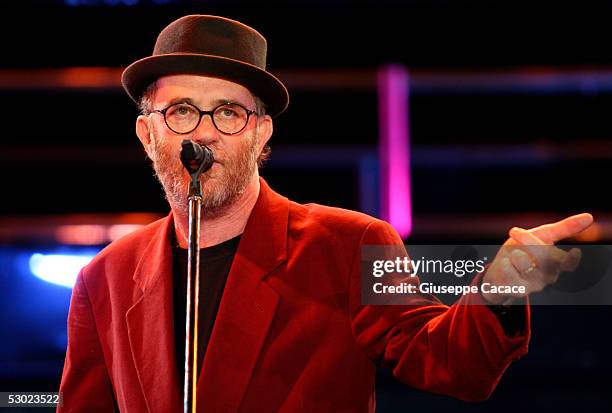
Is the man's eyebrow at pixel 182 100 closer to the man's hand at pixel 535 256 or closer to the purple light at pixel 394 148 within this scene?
the man's hand at pixel 535 256

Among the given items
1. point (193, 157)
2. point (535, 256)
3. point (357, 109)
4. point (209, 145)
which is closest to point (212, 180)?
point (209, 145)

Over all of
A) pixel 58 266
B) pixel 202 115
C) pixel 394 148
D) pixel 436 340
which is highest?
pixel 394 148

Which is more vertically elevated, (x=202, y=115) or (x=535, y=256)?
(x=202, y=115)

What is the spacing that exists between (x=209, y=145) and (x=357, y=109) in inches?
91.8

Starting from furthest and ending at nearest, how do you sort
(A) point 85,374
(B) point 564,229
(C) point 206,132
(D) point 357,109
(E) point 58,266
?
(D) point 357,109
(E) point 58,266
(A) point 85,374
(C) point 206,132
(B) point 564,229

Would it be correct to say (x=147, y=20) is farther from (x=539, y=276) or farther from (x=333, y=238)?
(x=539, y=276)

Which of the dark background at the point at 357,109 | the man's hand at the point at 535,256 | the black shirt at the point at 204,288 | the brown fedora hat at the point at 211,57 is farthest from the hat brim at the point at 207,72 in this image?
the dark background at the point at 357,109

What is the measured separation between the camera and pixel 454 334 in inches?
57.5

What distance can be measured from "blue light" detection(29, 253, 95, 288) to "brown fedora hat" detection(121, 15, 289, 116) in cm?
176

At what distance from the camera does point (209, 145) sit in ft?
5.71

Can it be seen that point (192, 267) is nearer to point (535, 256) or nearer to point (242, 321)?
point (242, 321)

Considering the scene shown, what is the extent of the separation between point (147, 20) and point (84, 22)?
337 mm

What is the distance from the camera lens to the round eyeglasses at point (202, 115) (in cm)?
178

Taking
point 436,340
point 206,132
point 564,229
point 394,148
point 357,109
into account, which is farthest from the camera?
point 357,109
